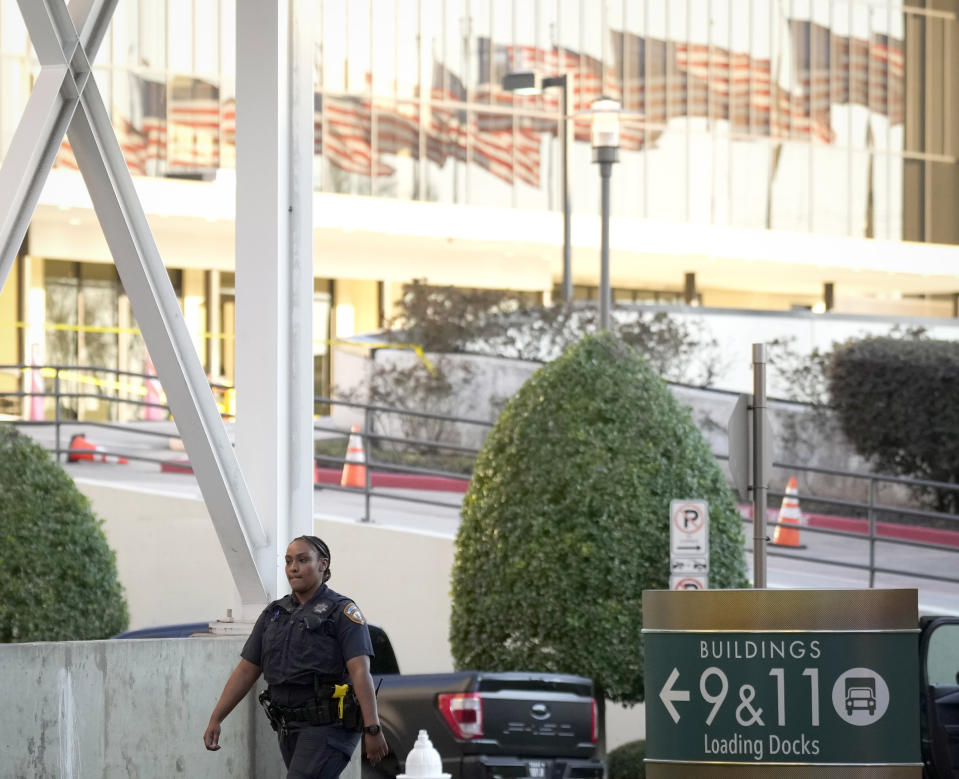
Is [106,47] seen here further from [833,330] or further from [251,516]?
[251,516]

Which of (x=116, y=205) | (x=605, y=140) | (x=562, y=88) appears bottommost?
(x=116, y=205)

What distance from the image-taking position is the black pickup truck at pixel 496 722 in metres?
9.16

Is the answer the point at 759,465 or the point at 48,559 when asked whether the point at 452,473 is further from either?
the point at 48,559

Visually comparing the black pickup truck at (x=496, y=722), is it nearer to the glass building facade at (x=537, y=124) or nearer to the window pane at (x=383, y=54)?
the glass building facade at (x=537, y=124)

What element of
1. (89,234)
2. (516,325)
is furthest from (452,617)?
(89,234)

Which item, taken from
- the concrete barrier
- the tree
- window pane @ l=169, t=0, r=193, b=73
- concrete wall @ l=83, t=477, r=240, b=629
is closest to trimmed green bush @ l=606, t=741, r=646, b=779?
concrete wall @ l=83, t=477, r=240, b=629

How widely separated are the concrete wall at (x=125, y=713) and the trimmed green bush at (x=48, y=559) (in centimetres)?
470

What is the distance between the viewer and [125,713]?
7098mm

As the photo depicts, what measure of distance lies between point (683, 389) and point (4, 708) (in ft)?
58.6

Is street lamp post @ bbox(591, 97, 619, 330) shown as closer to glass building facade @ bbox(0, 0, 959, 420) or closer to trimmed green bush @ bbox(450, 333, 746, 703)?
trimmed green bush @ bbox(450, 333, 746, 703)

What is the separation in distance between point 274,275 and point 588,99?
35.3 m

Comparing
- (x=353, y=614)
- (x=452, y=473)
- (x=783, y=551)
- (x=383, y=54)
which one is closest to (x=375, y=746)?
(x=353, y=614)

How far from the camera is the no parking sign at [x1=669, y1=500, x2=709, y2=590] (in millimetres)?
11867

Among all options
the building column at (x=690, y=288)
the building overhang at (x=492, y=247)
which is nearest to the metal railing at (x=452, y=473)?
the building overhang at (x=492, y=247)
